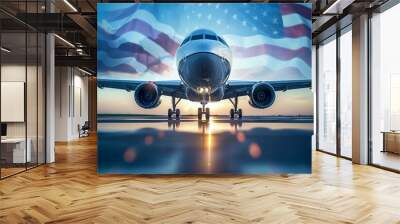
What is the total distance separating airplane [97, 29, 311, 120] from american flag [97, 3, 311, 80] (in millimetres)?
110

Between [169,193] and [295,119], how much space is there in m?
2.59

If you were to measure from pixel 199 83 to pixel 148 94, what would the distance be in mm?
900

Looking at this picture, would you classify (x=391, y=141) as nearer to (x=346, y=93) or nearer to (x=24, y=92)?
(x=346, y=93)

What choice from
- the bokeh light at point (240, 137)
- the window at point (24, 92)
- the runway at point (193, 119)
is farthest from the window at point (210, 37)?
the window at point (24, 92)

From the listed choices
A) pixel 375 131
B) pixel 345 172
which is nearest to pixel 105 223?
pixel 345 172

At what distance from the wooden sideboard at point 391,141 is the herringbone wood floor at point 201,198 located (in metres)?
1.19

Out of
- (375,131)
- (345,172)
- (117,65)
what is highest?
(117,65)

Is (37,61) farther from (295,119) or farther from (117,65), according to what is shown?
(295,119)

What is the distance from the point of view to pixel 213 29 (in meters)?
5.86

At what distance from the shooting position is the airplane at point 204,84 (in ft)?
18.9

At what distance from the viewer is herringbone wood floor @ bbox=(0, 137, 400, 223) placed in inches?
143

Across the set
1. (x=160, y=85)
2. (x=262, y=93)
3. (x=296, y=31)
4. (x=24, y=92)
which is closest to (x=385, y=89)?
(x=296, y=31)

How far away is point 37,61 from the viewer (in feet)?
23.6

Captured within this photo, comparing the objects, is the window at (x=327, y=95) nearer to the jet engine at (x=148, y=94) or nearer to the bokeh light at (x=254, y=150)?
the bokeh light at (x=254, y=150)
